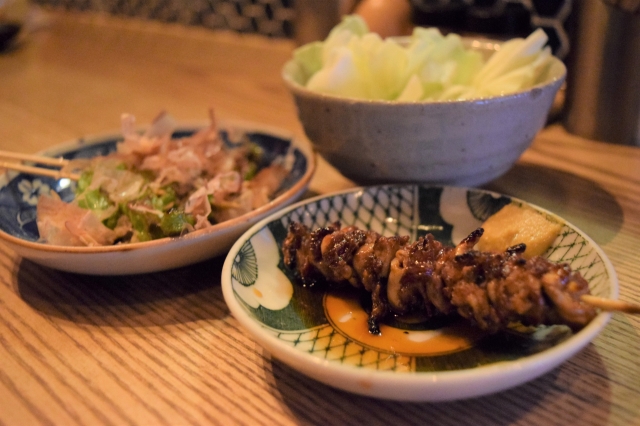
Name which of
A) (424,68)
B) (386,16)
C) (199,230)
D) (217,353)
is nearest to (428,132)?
(424,68)

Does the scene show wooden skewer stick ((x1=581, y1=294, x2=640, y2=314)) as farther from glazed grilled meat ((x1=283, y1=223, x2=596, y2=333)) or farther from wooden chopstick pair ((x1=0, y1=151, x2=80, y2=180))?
wooden chopstick pair ((x1=0, y1=151, x2=80, y2=180))

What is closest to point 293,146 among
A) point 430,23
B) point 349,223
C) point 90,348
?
point 349,223

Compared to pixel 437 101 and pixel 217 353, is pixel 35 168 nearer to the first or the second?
pixel 217 353

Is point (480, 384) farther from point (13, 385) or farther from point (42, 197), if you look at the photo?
point (42, 197)

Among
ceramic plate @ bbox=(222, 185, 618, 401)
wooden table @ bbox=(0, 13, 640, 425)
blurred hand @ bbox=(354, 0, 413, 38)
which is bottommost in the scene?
wooden table @ bbox=(0, 13, 640, 425)

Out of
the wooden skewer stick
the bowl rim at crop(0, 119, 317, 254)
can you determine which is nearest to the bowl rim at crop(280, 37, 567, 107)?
the bowl rim at crop(0, 119, 317, 254)
